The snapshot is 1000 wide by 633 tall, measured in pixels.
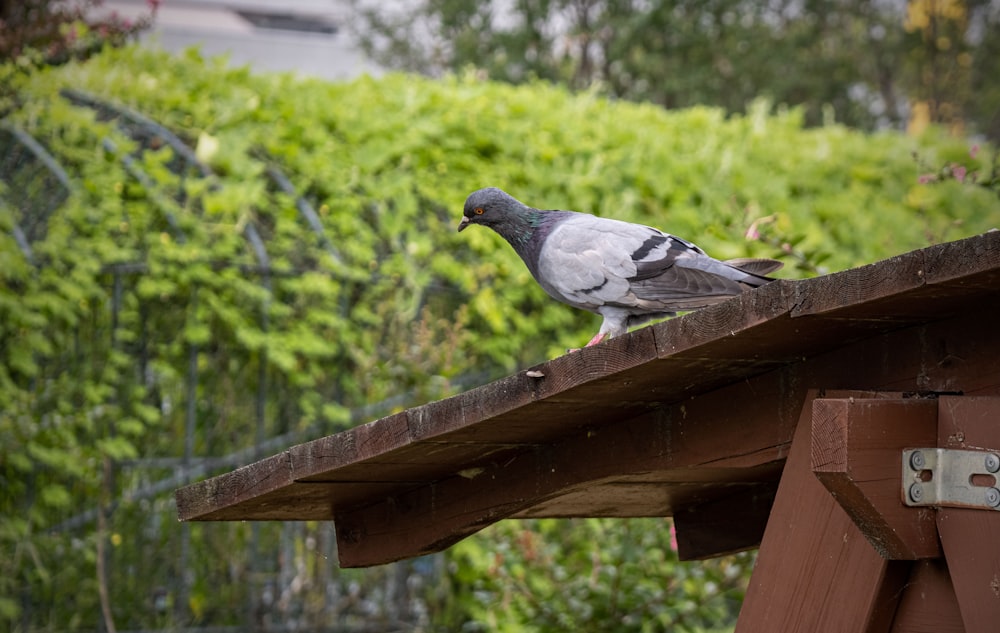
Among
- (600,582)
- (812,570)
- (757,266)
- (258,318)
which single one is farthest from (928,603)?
(258,318)

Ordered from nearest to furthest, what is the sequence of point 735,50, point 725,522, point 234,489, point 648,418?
point 648,418
point 234,489
point 725,522
point 735,50

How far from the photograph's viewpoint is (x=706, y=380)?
5.82ft

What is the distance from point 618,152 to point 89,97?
253 cm

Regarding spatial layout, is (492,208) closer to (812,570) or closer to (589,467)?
(589,467)

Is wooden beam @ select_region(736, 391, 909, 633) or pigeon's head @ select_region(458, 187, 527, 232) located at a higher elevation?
pigeon's head @ select_region(458, 187, 527, 232)

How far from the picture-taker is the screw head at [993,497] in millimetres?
1402

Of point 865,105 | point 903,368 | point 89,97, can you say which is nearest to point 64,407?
point 89,97

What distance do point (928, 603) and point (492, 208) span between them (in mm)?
1603

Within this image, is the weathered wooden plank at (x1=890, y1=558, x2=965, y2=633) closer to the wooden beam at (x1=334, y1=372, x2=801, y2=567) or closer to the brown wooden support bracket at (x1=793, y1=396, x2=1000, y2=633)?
the brown wooden support bracket at (x1=793, y1=396, x2=1000, y2=633)

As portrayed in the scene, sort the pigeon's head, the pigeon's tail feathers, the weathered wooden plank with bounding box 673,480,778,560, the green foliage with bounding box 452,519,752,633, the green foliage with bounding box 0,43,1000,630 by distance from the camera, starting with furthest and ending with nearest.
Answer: the green foliage with bounding box 0,43,1000,630 < the green foliage with bounding box 452,519,752,633 < the pigeon's head < the weathered wooden plank with bounding box 673,480,778,560 < the pigeon's tail feathers

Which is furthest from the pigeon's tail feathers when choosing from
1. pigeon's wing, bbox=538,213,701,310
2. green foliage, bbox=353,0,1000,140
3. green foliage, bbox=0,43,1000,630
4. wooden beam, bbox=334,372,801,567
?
green foliage, bbox=353,0,1000,140

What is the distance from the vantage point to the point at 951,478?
4.81 ft

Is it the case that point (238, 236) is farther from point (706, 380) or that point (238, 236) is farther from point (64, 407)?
point (706, 380)

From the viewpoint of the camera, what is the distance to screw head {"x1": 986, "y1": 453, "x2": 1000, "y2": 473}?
1.41 m
